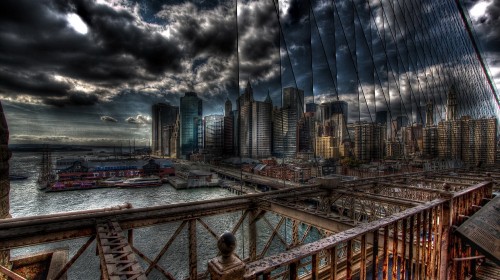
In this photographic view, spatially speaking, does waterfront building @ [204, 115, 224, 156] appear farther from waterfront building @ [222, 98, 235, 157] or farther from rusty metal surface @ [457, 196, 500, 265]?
rusty metal surface @ [457, 196, 500, 265]

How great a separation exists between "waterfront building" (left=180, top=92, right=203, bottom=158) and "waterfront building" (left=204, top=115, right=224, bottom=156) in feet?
60.4

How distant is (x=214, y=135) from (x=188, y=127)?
4805 cm

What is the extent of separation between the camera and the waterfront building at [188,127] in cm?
16875

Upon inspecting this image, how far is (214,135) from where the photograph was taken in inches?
5202

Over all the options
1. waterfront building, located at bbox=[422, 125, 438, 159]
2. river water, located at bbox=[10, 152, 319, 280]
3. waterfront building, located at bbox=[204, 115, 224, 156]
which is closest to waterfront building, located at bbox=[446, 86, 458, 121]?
waterfront building, located at bbox=[422, 125, 438, 159]

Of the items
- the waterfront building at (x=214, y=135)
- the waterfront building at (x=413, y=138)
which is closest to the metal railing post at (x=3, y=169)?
the waterfront building at (x=413, y=138)

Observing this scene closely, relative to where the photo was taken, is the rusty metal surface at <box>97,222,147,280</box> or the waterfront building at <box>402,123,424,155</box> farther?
the waterfront building at <box>402,123,424,155</box>

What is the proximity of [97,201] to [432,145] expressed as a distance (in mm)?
77202

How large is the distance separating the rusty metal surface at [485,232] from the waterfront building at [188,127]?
16733cm

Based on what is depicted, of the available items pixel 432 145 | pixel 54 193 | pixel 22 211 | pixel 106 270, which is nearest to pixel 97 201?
pixel 22 211

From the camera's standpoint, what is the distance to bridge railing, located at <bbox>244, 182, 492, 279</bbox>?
1704mm

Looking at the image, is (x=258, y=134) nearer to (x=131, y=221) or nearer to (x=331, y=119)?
(x=331, y=119)

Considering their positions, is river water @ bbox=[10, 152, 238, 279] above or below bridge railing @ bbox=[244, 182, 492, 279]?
below

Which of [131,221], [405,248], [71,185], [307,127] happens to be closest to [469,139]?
[307,127]
